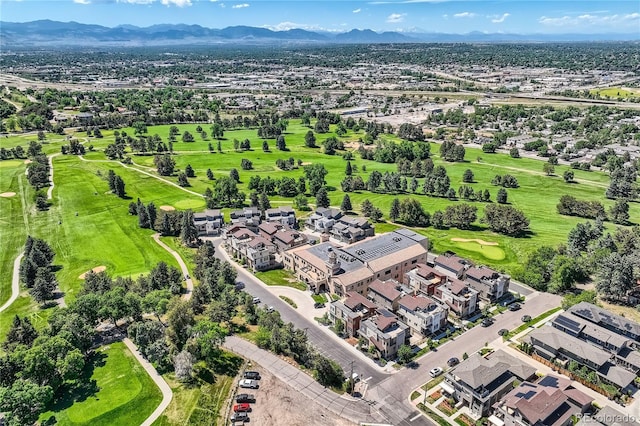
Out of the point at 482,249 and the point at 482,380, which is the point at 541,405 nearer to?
the point at 482,380

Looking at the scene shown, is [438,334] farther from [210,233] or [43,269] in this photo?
[43,269]

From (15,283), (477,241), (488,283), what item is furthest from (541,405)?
(15,283)

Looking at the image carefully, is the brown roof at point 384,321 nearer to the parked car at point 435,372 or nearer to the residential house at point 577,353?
the parked car at point 435,372

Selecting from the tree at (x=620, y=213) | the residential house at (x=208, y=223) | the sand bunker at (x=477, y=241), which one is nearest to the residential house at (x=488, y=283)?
the sand bunker at (x=477, y=241)

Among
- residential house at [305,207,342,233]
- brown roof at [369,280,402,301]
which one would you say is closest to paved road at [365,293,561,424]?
brown roof at [369,280,402,301]

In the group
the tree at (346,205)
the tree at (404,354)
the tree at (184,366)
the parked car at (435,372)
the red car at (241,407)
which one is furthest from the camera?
the tree at (346,205)

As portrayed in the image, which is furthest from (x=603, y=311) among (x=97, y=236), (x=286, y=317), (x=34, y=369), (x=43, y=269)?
(x=97, y=236)
